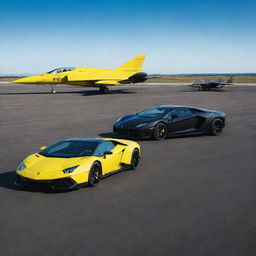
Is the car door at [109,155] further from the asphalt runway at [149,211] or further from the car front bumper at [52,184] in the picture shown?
the car front bumper at [52,184]

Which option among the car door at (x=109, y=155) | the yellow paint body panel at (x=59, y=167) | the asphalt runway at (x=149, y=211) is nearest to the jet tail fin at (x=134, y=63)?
the asphalt runway at (x=149, y=211)

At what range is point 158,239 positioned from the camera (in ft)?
17.7

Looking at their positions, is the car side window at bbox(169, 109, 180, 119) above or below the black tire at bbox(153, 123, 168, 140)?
above

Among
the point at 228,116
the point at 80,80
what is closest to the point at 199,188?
the point at 228,116

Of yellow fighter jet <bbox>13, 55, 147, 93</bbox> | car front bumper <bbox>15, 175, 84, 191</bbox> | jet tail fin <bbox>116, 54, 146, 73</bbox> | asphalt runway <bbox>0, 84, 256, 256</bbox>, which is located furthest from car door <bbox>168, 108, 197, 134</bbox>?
jet tail fin <bbox>116, 54, 146, 73</bbox>

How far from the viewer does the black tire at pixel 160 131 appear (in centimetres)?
1375

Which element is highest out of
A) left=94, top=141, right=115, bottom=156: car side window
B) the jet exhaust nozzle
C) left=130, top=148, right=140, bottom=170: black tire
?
the jet exhaust nozzle

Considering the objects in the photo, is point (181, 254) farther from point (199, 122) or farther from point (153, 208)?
point (199, 122)

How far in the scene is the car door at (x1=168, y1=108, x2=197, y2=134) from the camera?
14.2 meters

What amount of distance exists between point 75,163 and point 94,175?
63cm

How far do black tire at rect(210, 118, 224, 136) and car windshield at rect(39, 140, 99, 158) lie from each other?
24.6 ft

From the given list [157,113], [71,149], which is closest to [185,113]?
[157,113]

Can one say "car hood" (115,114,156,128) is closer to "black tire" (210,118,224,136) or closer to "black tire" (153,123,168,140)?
"black tire" (153,123,168,140)

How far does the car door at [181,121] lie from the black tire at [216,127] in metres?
0.86
